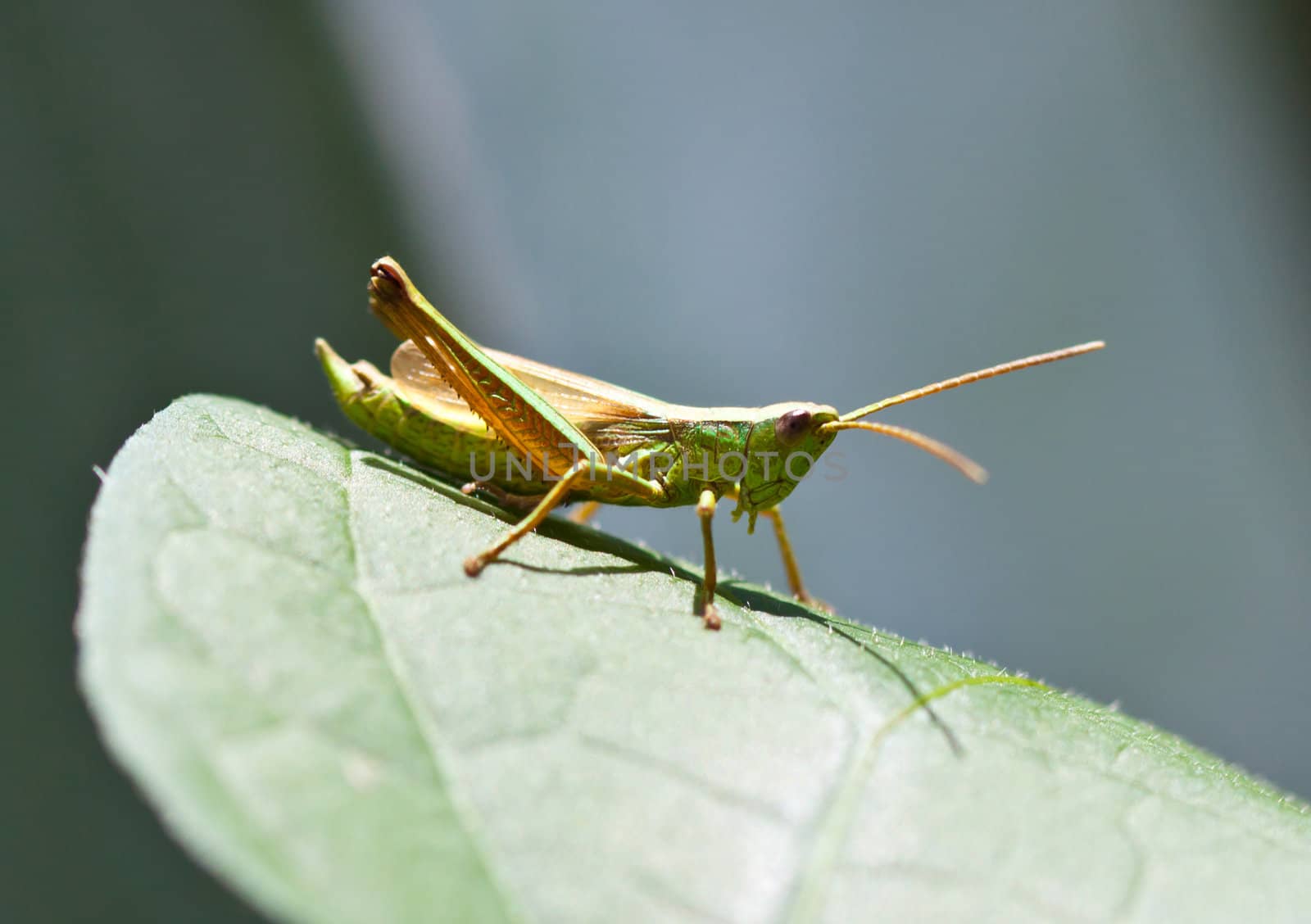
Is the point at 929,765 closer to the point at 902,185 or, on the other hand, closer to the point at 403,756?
the point at 403,756

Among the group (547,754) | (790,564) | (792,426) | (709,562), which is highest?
(547,754)

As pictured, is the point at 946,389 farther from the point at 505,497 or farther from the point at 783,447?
the point at 505,497

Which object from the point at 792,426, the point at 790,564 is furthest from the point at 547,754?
the point at 790,564

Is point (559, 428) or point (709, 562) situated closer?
point (709, 562)

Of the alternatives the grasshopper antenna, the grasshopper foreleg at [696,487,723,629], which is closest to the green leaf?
the grasshopper foreleg at [696,487,723,629]

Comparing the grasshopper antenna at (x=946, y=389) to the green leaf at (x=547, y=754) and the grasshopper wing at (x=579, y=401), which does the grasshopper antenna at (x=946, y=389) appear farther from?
the green leaf at (x=547, y=754)

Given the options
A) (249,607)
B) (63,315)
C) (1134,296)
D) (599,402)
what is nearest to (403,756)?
(249,607)

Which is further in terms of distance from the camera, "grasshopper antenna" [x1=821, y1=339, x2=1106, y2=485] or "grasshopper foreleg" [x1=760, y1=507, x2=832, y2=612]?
"grasshopper foreleg" [x1=760, y1=507, x2=832, y2=612]

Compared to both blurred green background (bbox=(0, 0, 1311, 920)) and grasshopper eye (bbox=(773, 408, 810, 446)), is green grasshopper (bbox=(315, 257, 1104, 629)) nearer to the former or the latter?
grasshopper eye (bbox=(773, 408, 810, 446))

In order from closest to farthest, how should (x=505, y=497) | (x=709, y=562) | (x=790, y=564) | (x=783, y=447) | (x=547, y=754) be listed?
(x=547, y=754), (x=709, y=562), (x=505, y=497), (x=783, y=447), (x=790, y=564)
